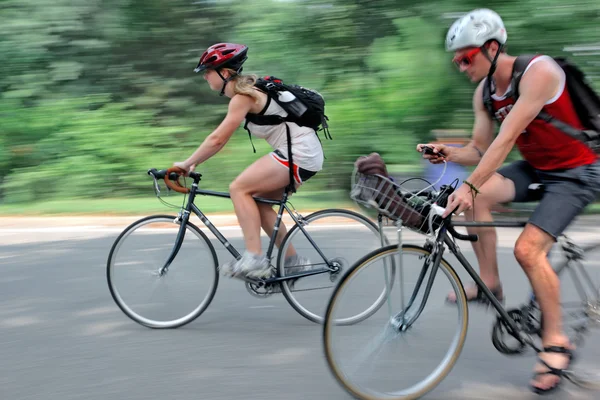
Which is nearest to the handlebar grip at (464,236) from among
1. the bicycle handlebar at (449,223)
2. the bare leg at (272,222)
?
the bicycle handlebar at (449,223)

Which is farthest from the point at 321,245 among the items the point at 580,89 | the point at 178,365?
the point at 580,89

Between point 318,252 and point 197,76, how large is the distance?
1118 cm

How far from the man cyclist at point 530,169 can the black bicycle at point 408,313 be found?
0.36 feet

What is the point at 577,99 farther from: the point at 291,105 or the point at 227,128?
the point at 227,128

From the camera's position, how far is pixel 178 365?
4199 millimetres

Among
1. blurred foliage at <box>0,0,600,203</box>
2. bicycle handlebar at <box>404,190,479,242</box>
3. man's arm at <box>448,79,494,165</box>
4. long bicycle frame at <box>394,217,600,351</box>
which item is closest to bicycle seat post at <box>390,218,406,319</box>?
long bicycle frame at <box>394,217,600,351</box>

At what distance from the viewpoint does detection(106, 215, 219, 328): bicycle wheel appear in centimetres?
494

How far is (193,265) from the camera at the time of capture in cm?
498

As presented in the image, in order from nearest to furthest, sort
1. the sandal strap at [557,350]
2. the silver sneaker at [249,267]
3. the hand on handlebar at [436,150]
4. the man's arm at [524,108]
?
the man's arm at [524,108] < the sandal strap at [557,350] < the hand on handlebar at [436,150] < the silver sneaker at [249,267]

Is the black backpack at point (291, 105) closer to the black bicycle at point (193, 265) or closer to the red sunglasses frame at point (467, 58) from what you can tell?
the black bicycle at point (193, 265)

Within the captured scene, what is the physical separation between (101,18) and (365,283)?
13.0m

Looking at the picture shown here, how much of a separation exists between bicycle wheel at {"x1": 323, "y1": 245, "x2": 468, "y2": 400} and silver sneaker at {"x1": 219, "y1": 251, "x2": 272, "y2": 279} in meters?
1.28

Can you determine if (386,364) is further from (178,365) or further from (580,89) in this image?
(580,89)

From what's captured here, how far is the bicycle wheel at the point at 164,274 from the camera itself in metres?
4.94
